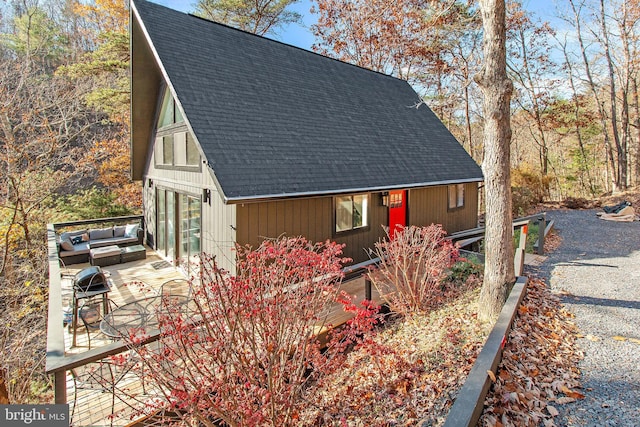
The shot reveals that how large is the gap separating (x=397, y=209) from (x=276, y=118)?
3923 millimetres

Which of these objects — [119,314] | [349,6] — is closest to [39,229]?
[119,314]

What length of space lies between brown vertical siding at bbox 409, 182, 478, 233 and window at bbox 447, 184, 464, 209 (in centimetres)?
16

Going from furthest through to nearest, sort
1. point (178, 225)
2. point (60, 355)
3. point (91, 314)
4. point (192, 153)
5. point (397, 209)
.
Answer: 1. point (397, 209)
2. point (178, 225)
3. point (192, 153)
4. point (91, 314)
5. point (60, 355)

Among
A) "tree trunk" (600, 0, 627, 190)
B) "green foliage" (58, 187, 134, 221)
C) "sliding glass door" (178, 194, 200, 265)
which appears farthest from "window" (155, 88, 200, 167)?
"tree trunk" (600, 0, 627, 190)

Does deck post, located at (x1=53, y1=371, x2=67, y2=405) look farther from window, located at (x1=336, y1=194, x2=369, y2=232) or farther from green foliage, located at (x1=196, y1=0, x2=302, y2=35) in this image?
green foliage, located at (x1=196, y1=0, x2=302, y2=35)

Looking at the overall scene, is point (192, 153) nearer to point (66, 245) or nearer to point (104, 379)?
point (66, 245)

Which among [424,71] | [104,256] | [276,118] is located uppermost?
[424,71]

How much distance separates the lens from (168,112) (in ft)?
30.2

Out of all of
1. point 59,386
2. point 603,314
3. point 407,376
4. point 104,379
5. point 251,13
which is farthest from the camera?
point 251,13

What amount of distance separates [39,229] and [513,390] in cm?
1485

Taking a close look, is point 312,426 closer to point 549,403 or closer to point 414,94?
point 549,403

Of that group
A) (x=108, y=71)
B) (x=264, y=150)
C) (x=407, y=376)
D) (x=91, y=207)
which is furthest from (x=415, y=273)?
(x=108, y=71)

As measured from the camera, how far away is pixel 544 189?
1820 centimetres

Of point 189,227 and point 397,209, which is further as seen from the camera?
point 397,209
